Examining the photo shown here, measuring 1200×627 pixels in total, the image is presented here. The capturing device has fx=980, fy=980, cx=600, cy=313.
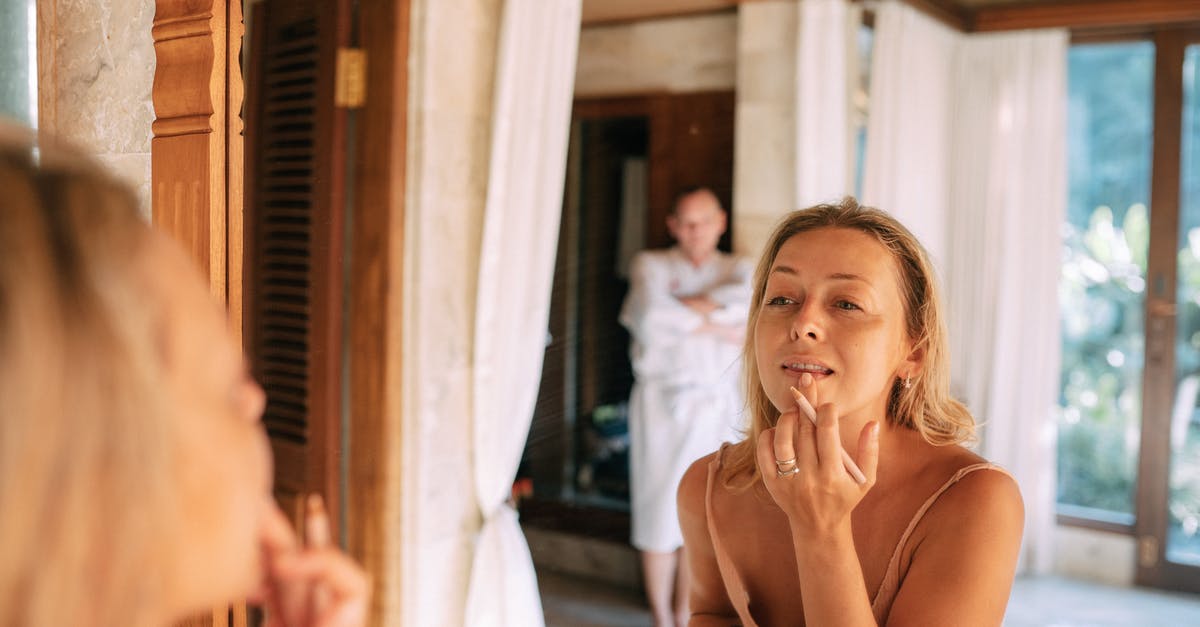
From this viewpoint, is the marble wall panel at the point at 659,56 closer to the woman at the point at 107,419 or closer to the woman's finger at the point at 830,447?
the woman's finger at the point at 830,447

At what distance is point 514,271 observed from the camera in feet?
7.73

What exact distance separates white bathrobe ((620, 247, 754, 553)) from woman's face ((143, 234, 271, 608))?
2.81m

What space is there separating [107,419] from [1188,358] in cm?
424

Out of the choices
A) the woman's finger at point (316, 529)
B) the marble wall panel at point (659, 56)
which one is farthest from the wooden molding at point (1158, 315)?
the woman's finger at point (316, 529)

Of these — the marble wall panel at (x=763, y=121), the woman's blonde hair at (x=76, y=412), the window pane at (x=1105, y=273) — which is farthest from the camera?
the window pane at (x=1105, y=273)

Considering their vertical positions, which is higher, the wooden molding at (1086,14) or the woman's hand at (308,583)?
the wooden molding at (1086,14)

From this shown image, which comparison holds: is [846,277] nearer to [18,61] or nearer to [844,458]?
[844,458]

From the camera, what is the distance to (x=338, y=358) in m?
2.20

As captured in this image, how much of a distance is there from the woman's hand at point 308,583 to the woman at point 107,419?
0.28ft

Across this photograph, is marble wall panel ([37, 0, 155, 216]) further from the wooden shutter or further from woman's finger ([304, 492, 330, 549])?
woman's finger ([304, 492, 330, 549])

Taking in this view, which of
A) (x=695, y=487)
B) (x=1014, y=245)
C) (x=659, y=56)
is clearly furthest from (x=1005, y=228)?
(x=695, y=487)

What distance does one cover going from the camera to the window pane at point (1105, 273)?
3904 millimetres

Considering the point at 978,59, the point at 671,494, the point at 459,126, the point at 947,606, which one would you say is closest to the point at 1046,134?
the point at 978,59

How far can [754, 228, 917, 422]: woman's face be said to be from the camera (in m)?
1.11
